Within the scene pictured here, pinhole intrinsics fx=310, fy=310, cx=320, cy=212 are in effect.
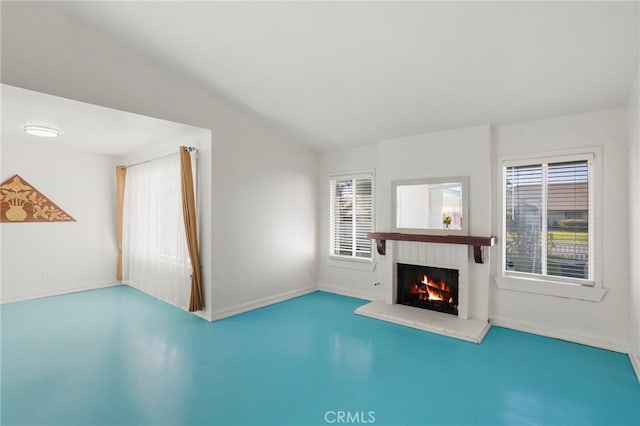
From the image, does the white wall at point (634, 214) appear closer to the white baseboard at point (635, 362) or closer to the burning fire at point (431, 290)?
the white baseboard at point (635, 362)

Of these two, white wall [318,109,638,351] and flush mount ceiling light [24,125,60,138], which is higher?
flush mount ceiling light [24,125,60,138]

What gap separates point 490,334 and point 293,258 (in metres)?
3.15

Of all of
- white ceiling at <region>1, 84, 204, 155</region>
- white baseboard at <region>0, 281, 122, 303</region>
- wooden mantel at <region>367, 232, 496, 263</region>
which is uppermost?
white ceiling at <region>1, 84, 204, 155</region>

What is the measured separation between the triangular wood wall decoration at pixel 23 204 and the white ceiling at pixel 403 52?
12.2 ft

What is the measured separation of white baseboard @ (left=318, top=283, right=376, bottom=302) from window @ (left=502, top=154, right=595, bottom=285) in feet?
7.01

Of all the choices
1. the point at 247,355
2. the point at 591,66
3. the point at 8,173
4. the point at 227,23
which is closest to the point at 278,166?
the point at 227,23

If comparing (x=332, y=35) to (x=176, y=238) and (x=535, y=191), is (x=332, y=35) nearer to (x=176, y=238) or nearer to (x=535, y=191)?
(x=535, y=191)

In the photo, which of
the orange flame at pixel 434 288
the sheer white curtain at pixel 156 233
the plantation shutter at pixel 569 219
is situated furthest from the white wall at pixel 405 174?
the sheer white curtain at pixel 156 233

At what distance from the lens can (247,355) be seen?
3.19 m

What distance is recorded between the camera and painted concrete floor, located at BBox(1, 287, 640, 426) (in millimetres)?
2277

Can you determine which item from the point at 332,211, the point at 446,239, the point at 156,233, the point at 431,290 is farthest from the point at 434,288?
the point at 156,233

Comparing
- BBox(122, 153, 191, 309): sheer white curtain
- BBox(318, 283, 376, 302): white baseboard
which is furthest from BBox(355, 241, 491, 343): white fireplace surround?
BBox(122, 153, 191, 309): sheer white curtain

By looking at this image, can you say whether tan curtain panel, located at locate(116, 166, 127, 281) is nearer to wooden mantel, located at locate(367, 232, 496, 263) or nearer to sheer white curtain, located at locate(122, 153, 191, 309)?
sheer white curtain, located at locate(122, 153, 191, 309)

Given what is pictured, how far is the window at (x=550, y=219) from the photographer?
11.8 feet
